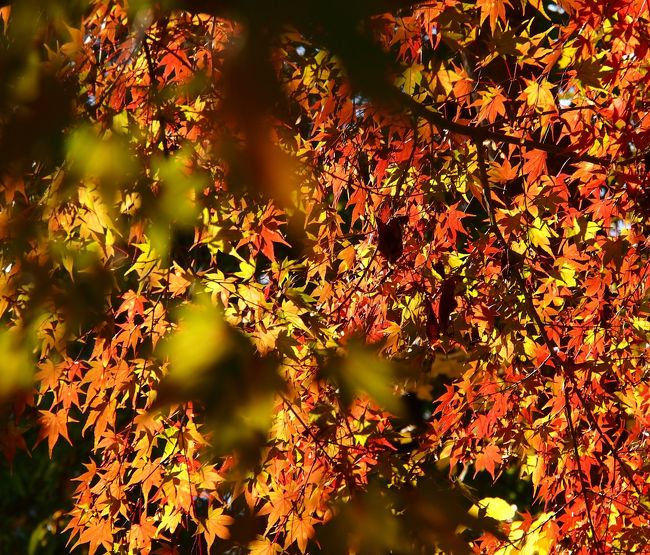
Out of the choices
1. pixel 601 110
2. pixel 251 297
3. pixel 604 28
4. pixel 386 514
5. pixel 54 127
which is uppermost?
pixel 604 28

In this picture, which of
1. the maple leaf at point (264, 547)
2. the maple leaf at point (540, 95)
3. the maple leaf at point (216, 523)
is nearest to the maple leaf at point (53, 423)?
the maple leaf at point (216, 523)

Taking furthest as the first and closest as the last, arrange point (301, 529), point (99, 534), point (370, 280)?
point (370, 280), point (99, 534), point (301, 529)

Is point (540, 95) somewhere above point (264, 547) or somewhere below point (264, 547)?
above

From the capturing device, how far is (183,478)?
6.07 feet

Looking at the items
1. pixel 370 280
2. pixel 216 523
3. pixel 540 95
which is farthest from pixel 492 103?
pixel 216 523

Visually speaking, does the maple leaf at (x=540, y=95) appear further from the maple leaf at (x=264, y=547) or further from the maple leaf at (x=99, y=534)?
the maple leaf at (x=99, y=534)

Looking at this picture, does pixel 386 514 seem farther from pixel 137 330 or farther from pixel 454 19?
pixel 454 19

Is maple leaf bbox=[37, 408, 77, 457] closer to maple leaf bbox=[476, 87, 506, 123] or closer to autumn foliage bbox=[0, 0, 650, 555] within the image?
autumn foliage bbox=[0, 0, 650, 555]

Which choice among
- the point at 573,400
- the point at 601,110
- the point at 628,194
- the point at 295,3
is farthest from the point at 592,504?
the point at 295,3

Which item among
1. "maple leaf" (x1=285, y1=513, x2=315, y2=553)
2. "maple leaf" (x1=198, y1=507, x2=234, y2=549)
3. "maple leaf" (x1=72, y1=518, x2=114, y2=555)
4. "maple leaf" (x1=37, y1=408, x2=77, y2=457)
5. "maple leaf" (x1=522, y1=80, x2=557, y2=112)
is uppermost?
"maple leaf" (x1=522, y1=80, x2=557, y2=112)

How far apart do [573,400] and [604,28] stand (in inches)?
35.3

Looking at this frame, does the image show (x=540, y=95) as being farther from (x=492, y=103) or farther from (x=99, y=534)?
(x=99, y=534)

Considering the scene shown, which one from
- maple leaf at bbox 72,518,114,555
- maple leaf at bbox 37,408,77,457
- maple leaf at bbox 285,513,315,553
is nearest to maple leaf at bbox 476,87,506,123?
maple leaf at bbox 285,513,315,553

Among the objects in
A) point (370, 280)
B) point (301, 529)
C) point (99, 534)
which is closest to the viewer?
point (301, 529)
